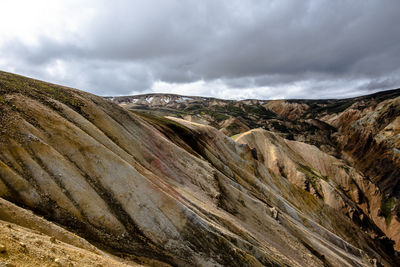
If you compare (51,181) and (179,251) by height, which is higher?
(51,181)

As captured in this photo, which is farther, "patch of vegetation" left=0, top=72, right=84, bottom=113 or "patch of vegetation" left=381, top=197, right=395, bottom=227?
"patch of vegetation" left=381, top=197, right=395, bottom=227

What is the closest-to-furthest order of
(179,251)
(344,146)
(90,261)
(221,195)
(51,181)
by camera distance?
(90,261), (51,181), (179,251), (221,195), (344,146)

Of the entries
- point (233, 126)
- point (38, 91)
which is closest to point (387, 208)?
point (233, 126)

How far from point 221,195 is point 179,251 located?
1449cm

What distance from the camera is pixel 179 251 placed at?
17438mm

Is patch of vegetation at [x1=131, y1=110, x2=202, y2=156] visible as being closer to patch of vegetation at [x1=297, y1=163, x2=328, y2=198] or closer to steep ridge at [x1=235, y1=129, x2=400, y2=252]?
steep ridge at [x1=235, y1=129, x2=400, y2=252]

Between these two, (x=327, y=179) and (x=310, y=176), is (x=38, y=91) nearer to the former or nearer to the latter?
(x=310, y=176)

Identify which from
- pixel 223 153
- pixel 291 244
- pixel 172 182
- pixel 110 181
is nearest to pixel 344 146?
pixel 223 153

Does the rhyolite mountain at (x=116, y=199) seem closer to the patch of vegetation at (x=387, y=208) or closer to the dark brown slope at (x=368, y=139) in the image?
the patch of vegetation at (x=387, y=208)

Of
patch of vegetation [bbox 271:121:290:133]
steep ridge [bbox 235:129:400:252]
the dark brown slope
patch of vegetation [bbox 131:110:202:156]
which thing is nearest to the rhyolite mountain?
patch of vegetation [bbox 131:110:202:156]

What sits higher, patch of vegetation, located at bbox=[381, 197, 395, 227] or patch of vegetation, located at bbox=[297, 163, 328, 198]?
patch of vegetation, located at bbox=[297, 163, 328, 198]

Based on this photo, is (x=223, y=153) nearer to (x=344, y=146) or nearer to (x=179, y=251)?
(x=179, y=251)

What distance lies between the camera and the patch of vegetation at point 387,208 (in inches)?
3069

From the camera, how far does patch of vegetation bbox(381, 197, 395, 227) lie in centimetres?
7796
